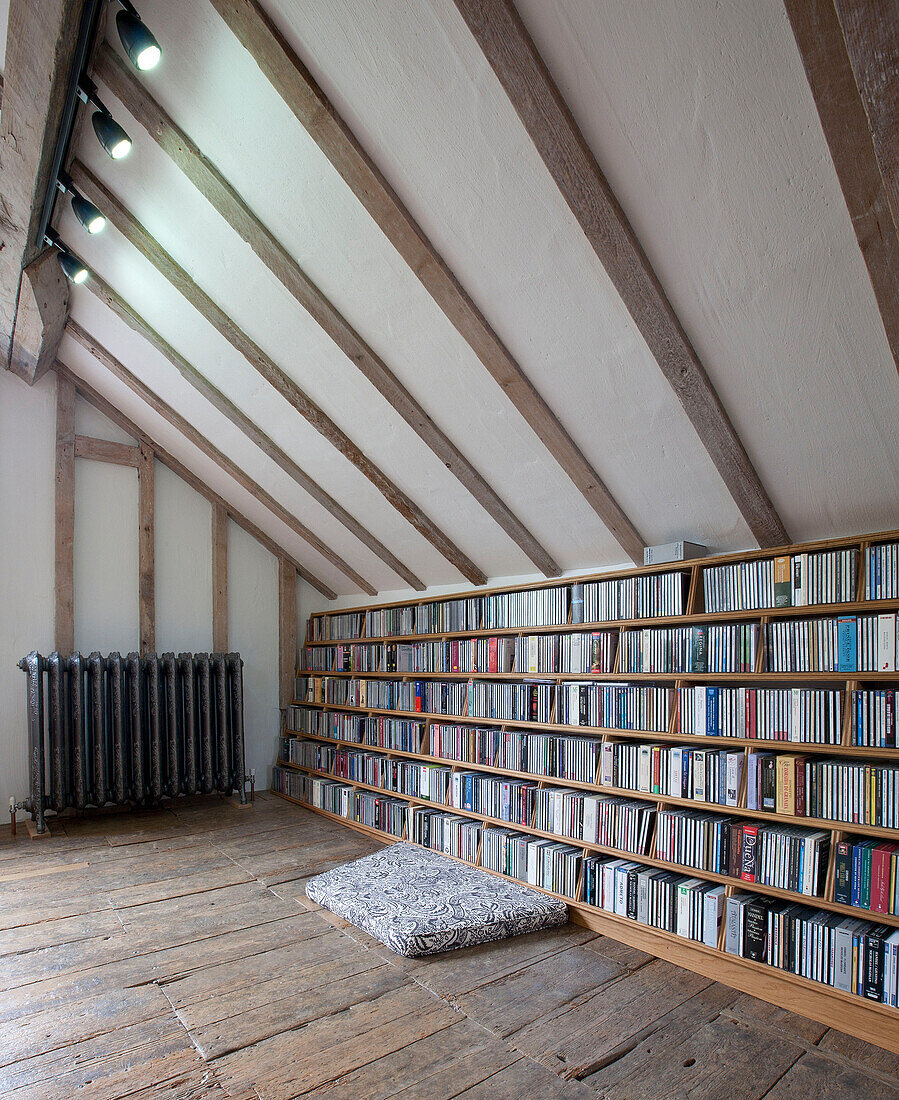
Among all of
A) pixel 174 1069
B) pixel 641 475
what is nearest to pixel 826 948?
pixel 641 475

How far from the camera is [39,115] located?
2668 millimetres

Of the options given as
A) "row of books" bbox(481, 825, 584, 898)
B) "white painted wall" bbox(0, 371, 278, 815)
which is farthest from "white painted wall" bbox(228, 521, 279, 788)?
"row of books" bbox(481, 825, 584, 898)

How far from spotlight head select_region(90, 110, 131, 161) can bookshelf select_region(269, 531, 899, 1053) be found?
279 cm

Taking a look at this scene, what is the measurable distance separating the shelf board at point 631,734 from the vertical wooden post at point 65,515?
2.21 meters

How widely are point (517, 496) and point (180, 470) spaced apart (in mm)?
3408

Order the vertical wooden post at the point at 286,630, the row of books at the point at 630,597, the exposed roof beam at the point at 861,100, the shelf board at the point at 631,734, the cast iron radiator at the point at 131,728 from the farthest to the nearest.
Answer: the vertical wooden post at the point at 286,630, the cast iron radiator at the point at 131,728, the row of books at the point at 630,597, the shelf board at the point at 631,734, the exposed roof beam at the point at 861,100

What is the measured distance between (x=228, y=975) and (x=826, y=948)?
2.24 m

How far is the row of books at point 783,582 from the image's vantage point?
105 inches

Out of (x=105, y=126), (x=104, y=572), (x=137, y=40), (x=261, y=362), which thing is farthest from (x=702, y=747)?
(x=104, y=572)

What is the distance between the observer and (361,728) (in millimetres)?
5184

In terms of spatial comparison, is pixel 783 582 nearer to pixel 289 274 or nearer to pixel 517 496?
pixel 517 496

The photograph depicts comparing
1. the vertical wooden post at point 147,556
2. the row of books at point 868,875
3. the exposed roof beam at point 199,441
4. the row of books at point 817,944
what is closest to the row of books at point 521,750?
the row of books at point 817,944

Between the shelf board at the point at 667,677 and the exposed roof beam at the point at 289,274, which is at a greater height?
the exposed roof beam at the point at 289,274

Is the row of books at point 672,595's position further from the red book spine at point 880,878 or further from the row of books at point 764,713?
the red book spine at point 880,878
